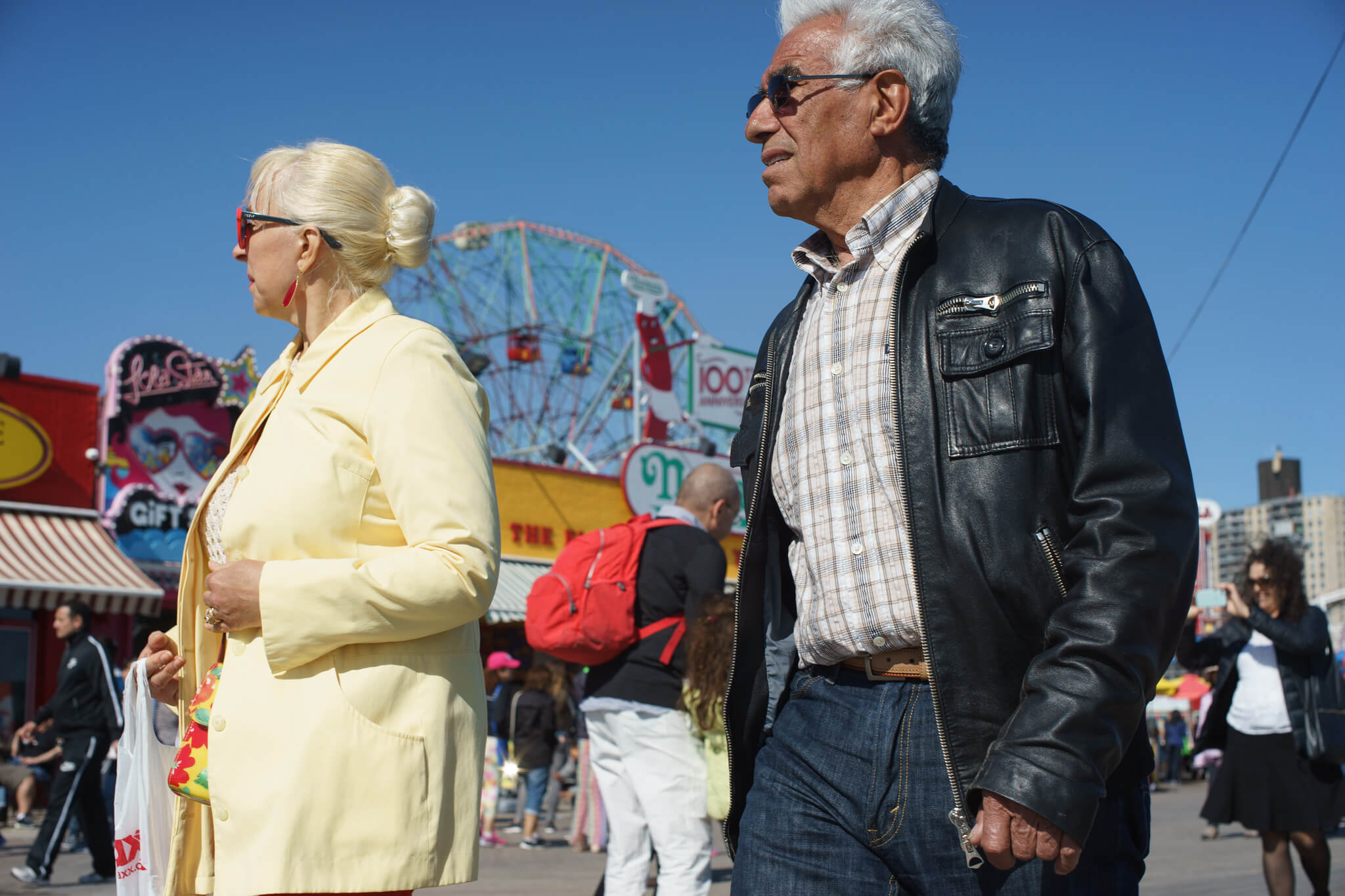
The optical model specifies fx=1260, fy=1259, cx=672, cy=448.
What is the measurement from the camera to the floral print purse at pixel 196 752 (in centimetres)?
244

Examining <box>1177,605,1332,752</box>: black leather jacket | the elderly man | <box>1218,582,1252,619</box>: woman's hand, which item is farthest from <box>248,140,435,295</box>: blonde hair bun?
<box>1218,582,1252,619</box>: woman's hand

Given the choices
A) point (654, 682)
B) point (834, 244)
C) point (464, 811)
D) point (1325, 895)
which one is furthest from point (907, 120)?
point (1325, 895)

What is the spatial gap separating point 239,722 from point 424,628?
1.25 ft

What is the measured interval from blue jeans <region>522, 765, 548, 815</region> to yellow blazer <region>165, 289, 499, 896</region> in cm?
953

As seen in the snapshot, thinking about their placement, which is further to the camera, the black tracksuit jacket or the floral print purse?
the black tracksuit jacket

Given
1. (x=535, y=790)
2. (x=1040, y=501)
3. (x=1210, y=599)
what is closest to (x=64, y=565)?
(x=535, y=790)

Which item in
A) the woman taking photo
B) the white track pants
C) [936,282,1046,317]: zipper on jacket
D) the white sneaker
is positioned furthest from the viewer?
the white sneaker

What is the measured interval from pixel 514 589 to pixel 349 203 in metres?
17.4

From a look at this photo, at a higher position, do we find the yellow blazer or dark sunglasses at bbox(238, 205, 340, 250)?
dark sunglasses at bbox(238, 205, 340, 250)

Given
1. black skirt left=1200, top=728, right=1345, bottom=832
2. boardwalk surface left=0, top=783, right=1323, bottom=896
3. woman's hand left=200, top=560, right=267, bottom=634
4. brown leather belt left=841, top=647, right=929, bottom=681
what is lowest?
boardwalk surface left=0, top=783, right=1323, bottom=896

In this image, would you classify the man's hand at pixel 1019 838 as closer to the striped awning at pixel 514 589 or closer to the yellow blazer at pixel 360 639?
the yellow blazer at pixel 360 639

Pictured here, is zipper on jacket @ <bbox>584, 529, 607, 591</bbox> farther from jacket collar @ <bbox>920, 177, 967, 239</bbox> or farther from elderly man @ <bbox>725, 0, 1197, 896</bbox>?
jacket collar @ <bbox>920, 177, 967, 239</bbox>

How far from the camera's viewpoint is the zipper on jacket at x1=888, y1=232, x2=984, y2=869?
5.91 ft

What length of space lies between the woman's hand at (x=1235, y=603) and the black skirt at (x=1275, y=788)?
739mm
